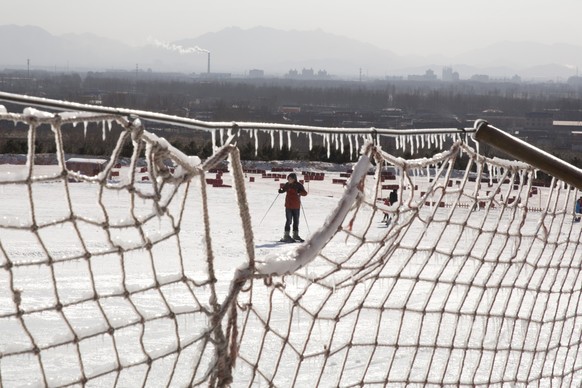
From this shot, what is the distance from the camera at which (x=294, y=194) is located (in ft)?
37.9

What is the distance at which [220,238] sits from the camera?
392 inches

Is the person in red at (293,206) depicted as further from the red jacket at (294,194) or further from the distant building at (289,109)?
the distant building at (289,109)

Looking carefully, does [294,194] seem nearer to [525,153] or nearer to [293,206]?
[293,206]

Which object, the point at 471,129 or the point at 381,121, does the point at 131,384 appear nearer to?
the point at 471,129

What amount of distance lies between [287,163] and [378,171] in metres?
23.8

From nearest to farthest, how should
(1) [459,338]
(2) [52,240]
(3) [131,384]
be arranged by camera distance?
(3) [131,384]
(1) [459,338]
(2) [52,240]

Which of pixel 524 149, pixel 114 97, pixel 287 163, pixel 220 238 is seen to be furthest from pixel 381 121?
pixel 524 149

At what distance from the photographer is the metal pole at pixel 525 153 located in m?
2.63

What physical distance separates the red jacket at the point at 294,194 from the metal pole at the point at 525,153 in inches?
339

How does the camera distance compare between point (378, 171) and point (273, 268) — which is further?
point (378, 171)

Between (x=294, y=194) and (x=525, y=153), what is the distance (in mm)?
8897

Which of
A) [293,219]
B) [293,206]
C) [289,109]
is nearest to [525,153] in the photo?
[293,219]

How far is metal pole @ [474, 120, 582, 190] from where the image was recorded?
103 inches

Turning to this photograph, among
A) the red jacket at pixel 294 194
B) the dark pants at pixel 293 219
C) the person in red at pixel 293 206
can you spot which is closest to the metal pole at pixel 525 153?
the person in red at pixel 293 206
